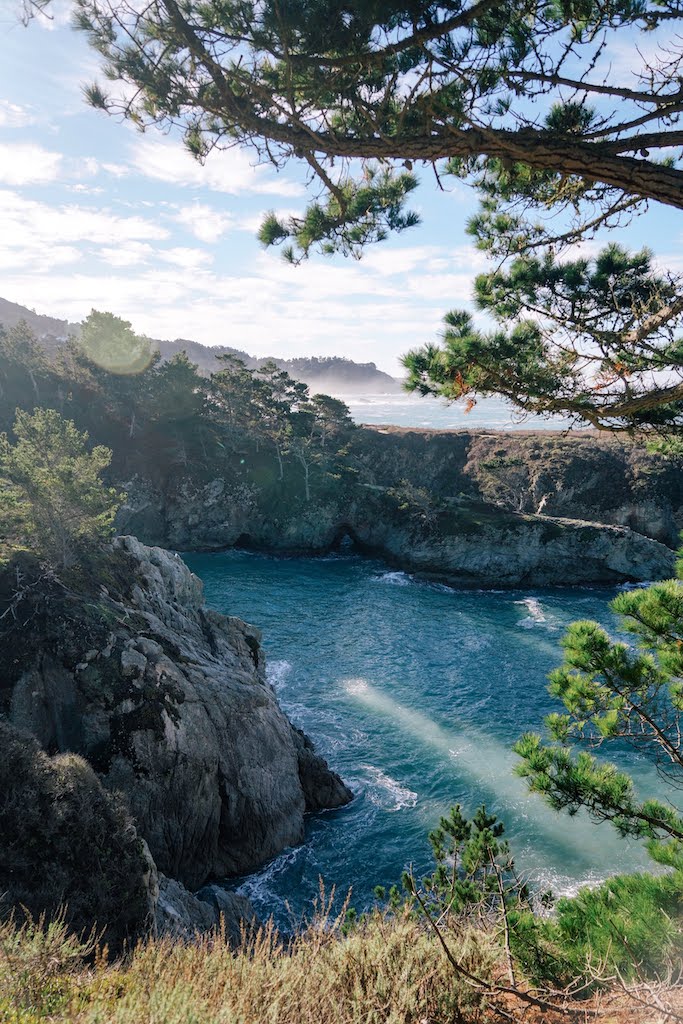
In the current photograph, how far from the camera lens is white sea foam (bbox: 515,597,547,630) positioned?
3697 centimetres

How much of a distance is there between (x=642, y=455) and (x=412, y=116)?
6712 centimetres

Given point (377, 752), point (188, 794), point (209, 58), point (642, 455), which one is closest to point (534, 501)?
point (642, 455)

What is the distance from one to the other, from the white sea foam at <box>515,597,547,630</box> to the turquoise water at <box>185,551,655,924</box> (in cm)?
15

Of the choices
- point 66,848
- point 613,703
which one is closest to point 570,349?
point 613,703

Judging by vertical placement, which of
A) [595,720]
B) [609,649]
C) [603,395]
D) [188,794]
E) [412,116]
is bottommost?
[188,794]

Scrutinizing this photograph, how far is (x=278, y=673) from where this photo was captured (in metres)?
29.7

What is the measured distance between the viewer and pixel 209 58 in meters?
7.17

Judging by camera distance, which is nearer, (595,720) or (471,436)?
(595,720)

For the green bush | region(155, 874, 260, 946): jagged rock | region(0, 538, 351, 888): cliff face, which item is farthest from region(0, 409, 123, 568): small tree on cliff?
the green bush

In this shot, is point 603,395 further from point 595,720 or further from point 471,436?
point 471,436

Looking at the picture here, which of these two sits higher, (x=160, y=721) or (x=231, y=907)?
(x=160, y=721)

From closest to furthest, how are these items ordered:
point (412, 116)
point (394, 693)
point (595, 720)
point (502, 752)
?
point (595, 720)
point (412, 116)
point (502, 752)
point (394, 693)

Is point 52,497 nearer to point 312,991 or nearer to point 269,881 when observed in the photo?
point 269,881

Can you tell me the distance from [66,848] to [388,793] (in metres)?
13.3
